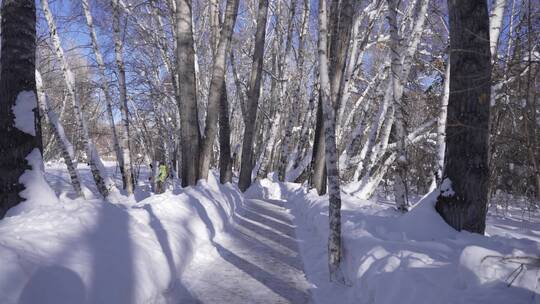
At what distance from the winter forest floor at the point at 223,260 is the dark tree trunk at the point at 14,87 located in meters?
0.28

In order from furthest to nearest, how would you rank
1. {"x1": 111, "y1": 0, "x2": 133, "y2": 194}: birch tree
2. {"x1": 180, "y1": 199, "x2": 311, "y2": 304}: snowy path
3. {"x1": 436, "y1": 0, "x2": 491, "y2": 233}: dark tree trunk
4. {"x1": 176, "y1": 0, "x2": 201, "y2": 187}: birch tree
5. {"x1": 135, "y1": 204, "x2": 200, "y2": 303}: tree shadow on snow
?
{"x1": 111, "y1": 0, "x2": 133, "y2": 194}: birch tree < {"x1": 176, "y1": 0, "x2": 201, "y2": 187}: birch tree < {"x1": 436, "y1": 0, "x2": 491, "y2": 233}: dark tree trunk < {"x1": 180, "y1": 199, "x2": 311, "y2": 304}: snowy path < {"x1": 135, "y1": 204, "x2": 200, "y2": 303}: tree shadow on snow

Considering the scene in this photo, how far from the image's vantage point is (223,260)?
547 cm

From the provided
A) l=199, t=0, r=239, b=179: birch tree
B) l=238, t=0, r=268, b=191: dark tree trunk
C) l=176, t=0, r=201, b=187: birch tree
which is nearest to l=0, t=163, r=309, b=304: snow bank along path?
l=176, t=0, r=201, b=187: birch tree

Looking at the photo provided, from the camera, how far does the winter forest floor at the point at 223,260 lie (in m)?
2.78

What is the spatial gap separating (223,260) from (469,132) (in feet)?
11.8

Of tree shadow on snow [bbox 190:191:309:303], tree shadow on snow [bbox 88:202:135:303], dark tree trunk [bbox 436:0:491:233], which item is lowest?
tree shadow on snow [bbox 190:191:309:303]

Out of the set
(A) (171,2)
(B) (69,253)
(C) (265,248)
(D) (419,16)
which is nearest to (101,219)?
(B) (69,253)

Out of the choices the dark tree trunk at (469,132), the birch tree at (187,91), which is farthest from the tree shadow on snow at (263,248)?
the dark tree trunk at (469,132)

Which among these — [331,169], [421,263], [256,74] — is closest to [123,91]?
[256,74]

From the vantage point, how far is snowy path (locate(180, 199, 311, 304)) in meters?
4.16

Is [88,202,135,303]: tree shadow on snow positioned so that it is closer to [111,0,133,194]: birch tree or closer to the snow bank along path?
the snow bank along path

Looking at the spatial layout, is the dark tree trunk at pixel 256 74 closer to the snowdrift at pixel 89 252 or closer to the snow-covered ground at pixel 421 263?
the snow-covered ground at pixel 421 263

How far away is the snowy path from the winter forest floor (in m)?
0.01

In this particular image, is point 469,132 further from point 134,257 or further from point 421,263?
point 134,257
